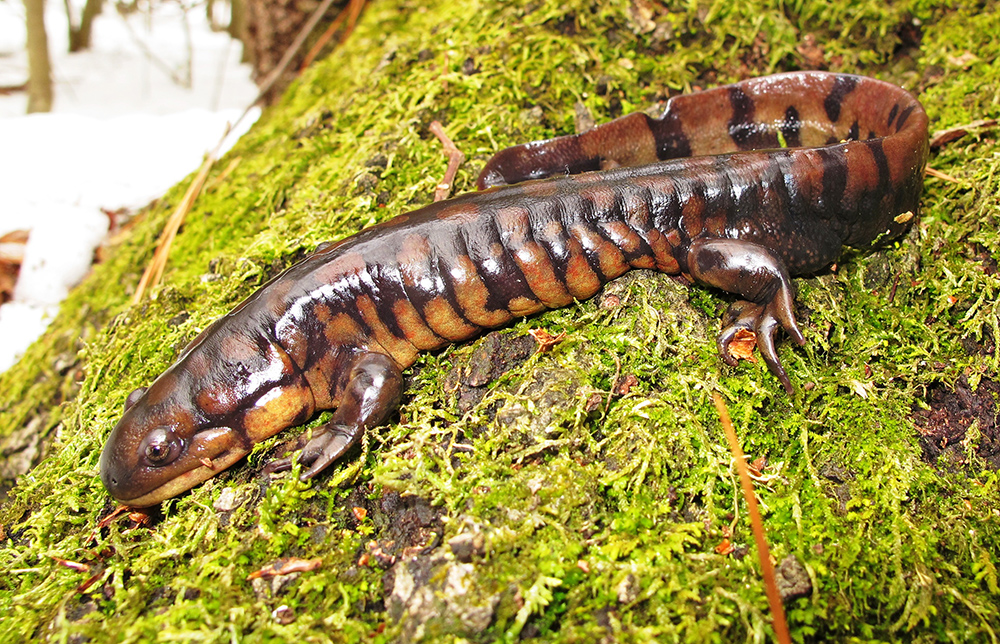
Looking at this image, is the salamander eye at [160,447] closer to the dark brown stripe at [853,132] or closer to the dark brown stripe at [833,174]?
the dark brown stripe at [833,174]

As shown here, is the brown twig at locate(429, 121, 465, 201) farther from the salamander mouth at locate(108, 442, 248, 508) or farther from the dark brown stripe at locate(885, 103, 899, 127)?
the dark brown stripe at locate(885, 103, 899, 127)

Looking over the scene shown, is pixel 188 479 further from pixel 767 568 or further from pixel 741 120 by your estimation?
pixel 741 120

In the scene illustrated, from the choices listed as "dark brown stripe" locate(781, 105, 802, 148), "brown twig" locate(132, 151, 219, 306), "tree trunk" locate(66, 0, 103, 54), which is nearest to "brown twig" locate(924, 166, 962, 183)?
"dark brown stripe" locate(781, 105, 802, 148)

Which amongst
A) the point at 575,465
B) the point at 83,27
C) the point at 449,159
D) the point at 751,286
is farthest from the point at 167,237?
the point at 83,27

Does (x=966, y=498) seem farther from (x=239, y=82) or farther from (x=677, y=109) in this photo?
(x=239, y=82)

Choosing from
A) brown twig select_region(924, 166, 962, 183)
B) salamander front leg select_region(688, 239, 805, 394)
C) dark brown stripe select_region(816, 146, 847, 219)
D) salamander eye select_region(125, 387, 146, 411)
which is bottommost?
salamander eye select_region(125, 387, 146, 411)

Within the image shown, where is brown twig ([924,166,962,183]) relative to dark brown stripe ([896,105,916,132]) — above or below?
below

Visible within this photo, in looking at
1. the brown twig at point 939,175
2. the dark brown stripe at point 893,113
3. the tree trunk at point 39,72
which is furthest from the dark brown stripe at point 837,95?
the tree trunk at point 39,72
